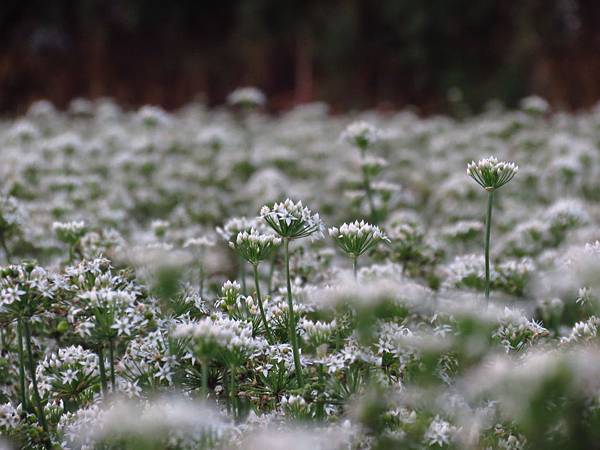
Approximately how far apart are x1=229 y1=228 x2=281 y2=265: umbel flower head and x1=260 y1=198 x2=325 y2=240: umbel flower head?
0.09 metres

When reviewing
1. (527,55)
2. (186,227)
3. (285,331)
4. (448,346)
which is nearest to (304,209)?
(285,331)

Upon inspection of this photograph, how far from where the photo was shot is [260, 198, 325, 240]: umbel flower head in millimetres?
2842

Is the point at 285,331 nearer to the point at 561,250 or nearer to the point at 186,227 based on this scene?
the point at 561,250

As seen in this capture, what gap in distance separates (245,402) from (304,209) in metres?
0.84

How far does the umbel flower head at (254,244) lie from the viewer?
2.95 m

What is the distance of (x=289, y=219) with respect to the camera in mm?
2826

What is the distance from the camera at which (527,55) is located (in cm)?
1350

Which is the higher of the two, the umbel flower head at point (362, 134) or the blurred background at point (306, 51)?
the blurred background at point (306, 51)

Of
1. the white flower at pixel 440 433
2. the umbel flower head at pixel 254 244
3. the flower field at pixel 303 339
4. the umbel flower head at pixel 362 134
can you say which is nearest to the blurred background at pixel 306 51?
the umbel flower head at pixel 362 134

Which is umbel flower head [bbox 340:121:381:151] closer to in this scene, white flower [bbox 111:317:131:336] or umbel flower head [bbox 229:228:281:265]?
umbel flower head [bbox 229:228:281:265]

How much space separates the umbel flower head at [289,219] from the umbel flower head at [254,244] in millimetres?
87

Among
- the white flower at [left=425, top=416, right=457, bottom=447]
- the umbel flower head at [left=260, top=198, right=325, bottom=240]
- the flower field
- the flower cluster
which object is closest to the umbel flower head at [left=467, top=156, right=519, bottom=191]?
the flower field

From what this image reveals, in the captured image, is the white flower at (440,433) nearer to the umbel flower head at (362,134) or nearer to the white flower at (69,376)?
the white flower at (69,376)

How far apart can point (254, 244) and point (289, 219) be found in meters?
0.22
